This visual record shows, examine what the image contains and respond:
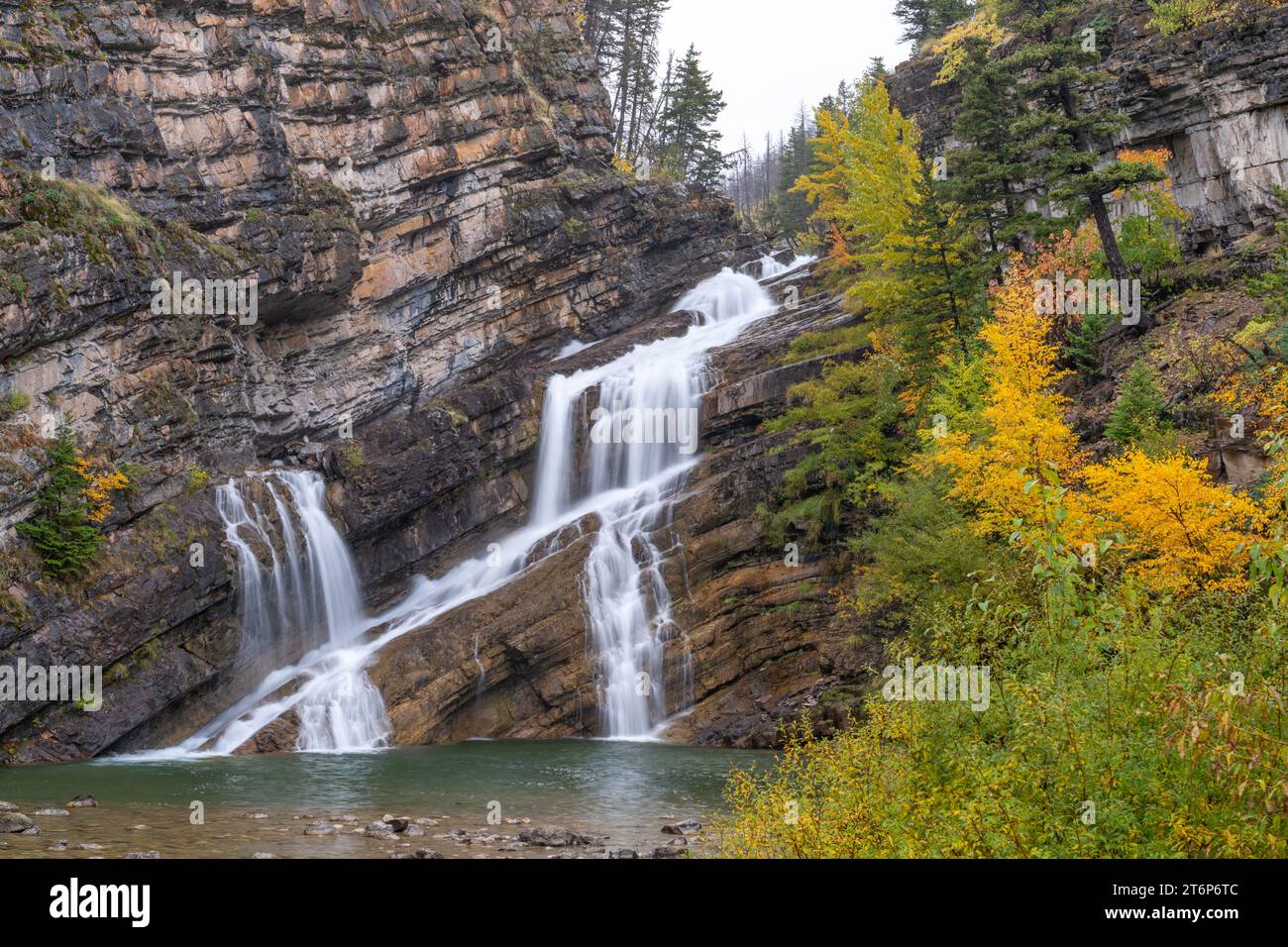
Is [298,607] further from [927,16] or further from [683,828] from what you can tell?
[927,16]

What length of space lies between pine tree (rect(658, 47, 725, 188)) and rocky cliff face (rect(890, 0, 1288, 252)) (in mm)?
33994

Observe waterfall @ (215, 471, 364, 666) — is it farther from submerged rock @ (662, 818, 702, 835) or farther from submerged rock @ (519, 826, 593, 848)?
submerged rock @ (662, 818, 702, 835)

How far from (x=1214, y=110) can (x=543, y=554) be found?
2550 centimetres

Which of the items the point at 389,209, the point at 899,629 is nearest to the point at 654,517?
the point at 899,629

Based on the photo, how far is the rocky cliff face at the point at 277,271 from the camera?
28.6 m

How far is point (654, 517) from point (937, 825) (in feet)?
82.5

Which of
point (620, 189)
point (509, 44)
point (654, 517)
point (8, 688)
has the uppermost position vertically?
point (509, 44)

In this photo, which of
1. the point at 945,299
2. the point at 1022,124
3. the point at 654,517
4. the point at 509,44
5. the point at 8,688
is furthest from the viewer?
the point at 509,44

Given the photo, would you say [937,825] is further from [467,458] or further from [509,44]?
[509,44]

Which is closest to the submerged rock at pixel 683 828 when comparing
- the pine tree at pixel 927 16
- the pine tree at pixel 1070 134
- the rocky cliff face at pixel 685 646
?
the rocky cliff face at pixel 685 646

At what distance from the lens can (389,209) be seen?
40688 millimetres

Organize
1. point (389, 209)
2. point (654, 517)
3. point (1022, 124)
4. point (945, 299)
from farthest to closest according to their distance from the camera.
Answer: point (389, 209) → point (654, 517) → point (945, 299) → point (1022, 124)

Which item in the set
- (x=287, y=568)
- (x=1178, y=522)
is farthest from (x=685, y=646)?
(x=1178, y=522)
